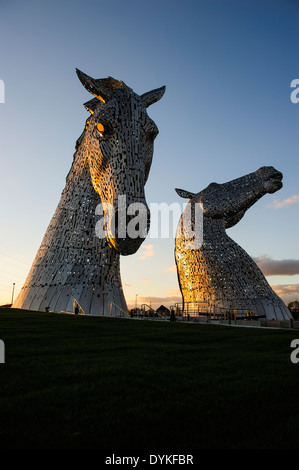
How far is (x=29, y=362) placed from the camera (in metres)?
3.31

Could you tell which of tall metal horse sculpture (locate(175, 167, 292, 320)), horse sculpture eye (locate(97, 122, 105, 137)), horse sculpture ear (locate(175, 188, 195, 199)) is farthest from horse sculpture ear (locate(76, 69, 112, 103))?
horse sculpture ear (locate(175, 188, 195, 199))

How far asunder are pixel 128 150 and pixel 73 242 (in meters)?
3.08

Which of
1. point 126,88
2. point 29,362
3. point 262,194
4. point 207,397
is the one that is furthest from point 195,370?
point 262,194

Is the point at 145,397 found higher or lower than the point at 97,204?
lower

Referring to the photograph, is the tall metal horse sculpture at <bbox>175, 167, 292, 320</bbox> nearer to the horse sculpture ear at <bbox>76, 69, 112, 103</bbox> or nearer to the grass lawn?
the horse sculpture ear at <bbox>76, 69, 112, 103</bbox>

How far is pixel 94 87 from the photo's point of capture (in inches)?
298

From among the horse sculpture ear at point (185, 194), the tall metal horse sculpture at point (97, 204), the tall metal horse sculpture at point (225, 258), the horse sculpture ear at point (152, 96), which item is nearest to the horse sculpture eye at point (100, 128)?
the tall metal horse sculpture at point (97, 204)

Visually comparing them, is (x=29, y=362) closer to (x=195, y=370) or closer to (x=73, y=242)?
(x=195, y=370)

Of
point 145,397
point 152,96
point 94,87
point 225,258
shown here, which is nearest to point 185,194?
point 225,258

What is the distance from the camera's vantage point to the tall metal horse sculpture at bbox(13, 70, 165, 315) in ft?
23.2

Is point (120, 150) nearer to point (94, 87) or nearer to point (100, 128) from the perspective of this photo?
point (100, 128)

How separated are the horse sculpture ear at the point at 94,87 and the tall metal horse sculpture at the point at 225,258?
425 inches

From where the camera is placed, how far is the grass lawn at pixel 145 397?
171 centimetres

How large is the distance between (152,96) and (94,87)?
1.62 metres
